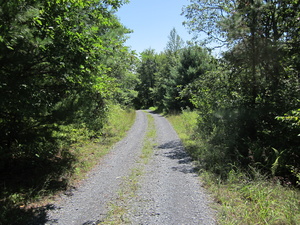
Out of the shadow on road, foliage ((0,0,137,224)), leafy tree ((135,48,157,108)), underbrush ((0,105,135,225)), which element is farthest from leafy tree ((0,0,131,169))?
leafy tree ((135,48,157,108))

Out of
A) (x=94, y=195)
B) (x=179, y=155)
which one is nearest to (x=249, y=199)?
(x=94, y=195)

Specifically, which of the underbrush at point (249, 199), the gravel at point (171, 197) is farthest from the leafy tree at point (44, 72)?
the underbrush at point (249, 199)

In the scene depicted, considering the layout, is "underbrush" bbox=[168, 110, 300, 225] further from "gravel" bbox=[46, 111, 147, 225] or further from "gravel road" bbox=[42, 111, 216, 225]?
"gravel" bbox=[46, 111, 147, 225]

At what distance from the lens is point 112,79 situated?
6.59 m

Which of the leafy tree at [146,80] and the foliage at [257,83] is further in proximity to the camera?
the leafy tree at [146,80]

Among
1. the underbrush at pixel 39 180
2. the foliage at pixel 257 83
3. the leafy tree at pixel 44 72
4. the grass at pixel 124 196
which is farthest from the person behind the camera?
the foliage at pixel 257 83

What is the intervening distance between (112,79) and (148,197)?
3.75 meters

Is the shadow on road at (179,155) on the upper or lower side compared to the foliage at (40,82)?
lower

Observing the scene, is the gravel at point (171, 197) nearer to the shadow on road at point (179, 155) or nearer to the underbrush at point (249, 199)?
the shadow on road at point (179, 155)

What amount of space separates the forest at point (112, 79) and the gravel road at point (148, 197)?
1.05 m

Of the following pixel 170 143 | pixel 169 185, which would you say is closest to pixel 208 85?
pixel 170 143

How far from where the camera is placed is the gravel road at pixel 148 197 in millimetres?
3738

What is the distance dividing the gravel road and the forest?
41.5 inches

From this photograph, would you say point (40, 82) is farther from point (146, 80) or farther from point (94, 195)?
point (146, 80)
